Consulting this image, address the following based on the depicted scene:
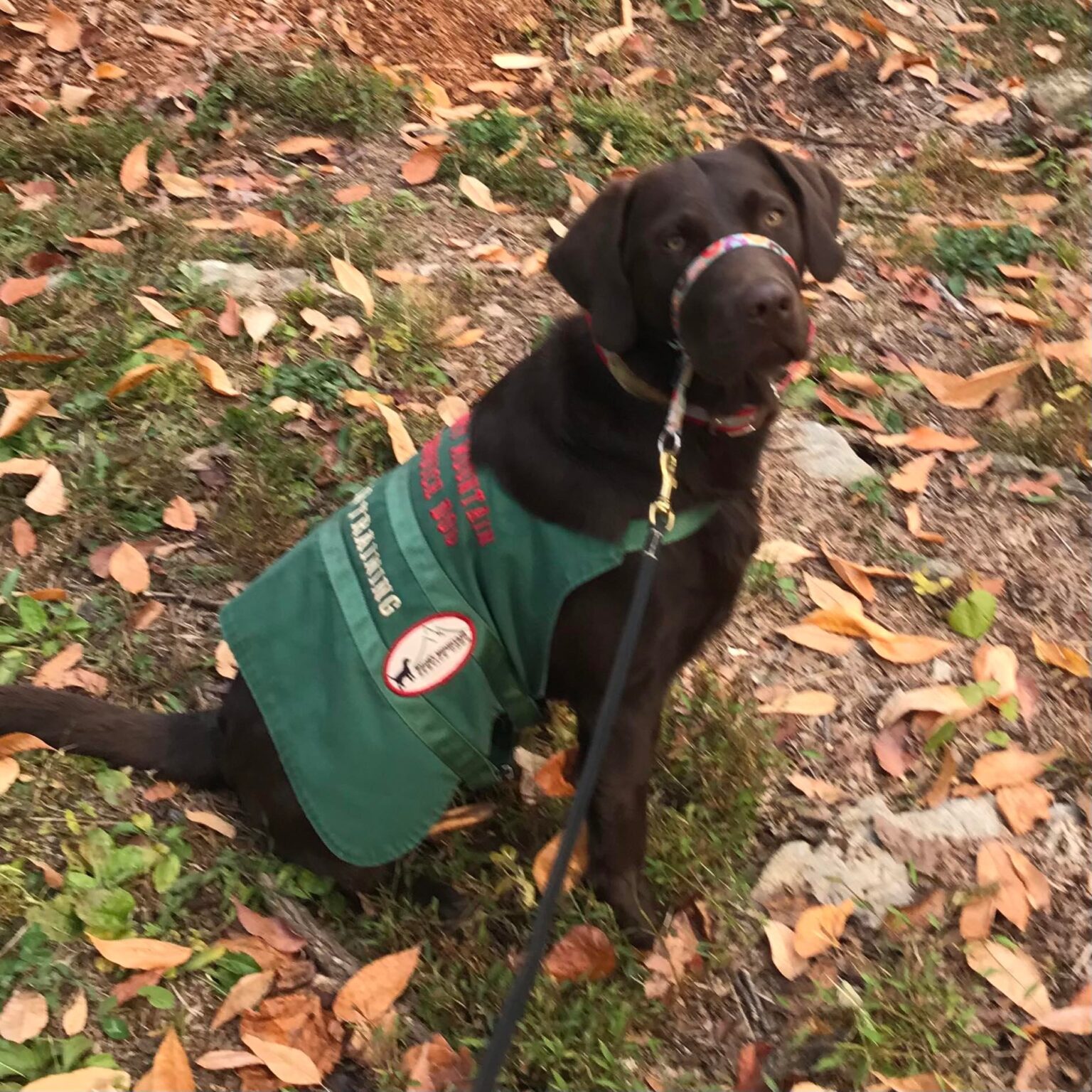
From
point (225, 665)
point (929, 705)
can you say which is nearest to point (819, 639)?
point (929, 705)

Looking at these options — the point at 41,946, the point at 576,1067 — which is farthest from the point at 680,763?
the point at 41,946

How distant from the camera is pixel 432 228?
3.91m

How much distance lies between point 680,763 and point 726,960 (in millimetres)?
462

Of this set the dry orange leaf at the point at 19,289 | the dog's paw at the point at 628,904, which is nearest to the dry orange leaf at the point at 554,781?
the dog's paw at the point at 628,904

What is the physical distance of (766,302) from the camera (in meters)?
1.70

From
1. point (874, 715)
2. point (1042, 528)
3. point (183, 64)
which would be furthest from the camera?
point (183, 64)

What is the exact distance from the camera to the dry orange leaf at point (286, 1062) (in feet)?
6.12

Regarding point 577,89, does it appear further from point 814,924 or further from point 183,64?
point 814,924

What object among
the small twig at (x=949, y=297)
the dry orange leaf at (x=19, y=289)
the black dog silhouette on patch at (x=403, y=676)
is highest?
the small twig at (x=949, y=297)

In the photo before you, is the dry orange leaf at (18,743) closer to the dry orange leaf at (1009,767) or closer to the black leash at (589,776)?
the black leash at (589,776)

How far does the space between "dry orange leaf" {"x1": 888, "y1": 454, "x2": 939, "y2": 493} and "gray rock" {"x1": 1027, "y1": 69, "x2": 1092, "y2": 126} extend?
2425mm

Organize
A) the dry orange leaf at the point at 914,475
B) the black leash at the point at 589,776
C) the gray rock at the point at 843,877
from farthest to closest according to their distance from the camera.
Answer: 1. the dry orange leaf at the point at 914,475
2. the gray rock at the point at 843,877
3. the black leash at the point at 589,776

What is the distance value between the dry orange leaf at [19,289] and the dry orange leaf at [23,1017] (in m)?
2.28

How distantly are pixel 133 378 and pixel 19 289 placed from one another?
626 millimetres
